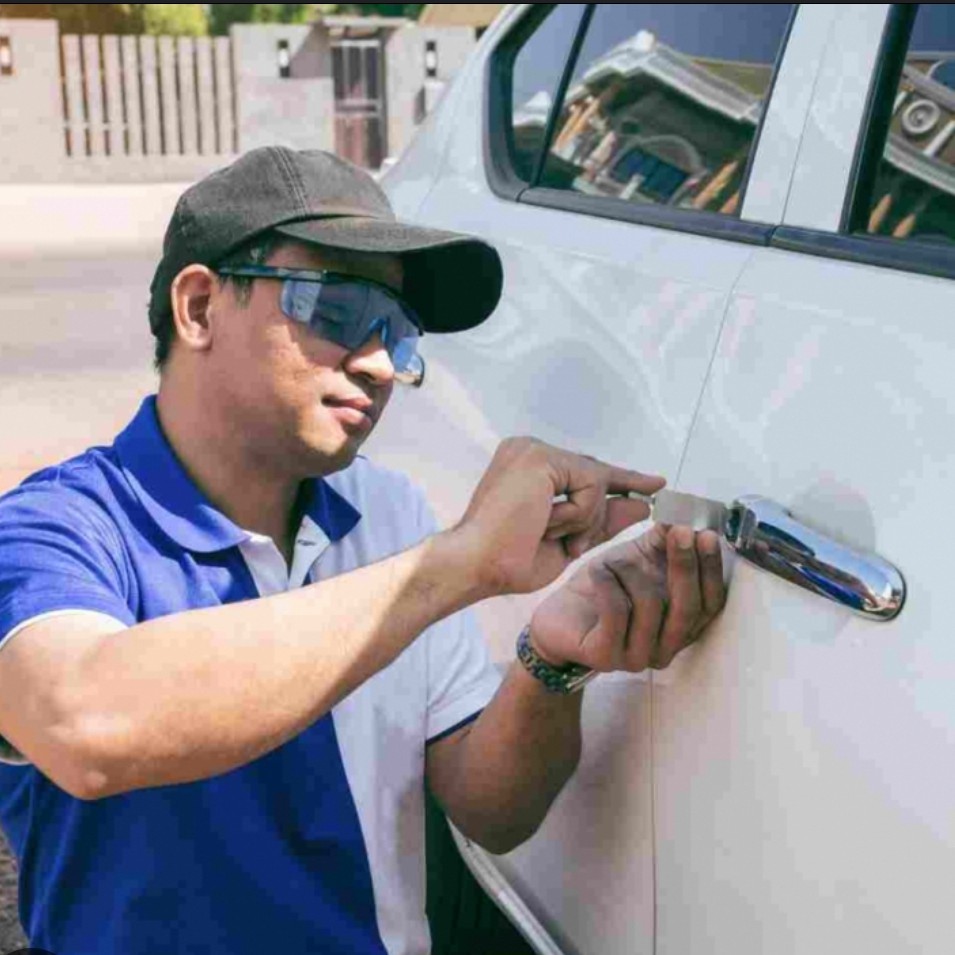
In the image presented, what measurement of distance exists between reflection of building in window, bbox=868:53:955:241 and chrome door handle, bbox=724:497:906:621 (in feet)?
1.16

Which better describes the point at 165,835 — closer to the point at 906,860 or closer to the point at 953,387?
the point at 906,860

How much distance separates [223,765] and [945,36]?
3.34 ft

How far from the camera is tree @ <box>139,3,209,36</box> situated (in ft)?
88.6

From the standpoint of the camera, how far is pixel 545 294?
6.35 ft

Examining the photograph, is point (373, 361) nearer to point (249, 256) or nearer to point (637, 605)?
point (249, 256)

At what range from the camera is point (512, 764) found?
179 centimetres

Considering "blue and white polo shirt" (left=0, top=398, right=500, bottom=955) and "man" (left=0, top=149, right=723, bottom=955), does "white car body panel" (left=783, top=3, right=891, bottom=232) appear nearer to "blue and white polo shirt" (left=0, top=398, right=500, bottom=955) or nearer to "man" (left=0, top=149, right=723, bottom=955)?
"man" (left=0, top=149, right=723, bottom=955)

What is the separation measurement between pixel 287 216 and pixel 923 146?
0.68 m

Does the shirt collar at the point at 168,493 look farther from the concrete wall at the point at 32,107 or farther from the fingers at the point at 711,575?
the concrete wall at the point at 32,107

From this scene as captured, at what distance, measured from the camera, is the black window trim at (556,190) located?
1.67 metres

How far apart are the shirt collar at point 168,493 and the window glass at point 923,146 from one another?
773 millimetres

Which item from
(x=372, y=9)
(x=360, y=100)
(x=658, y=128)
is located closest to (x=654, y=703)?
(x=658, y=128)

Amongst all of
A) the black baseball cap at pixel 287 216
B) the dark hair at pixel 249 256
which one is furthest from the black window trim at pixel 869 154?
the dark hair at pixel 249 256

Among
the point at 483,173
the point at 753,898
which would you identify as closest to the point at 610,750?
the point at 753,898
